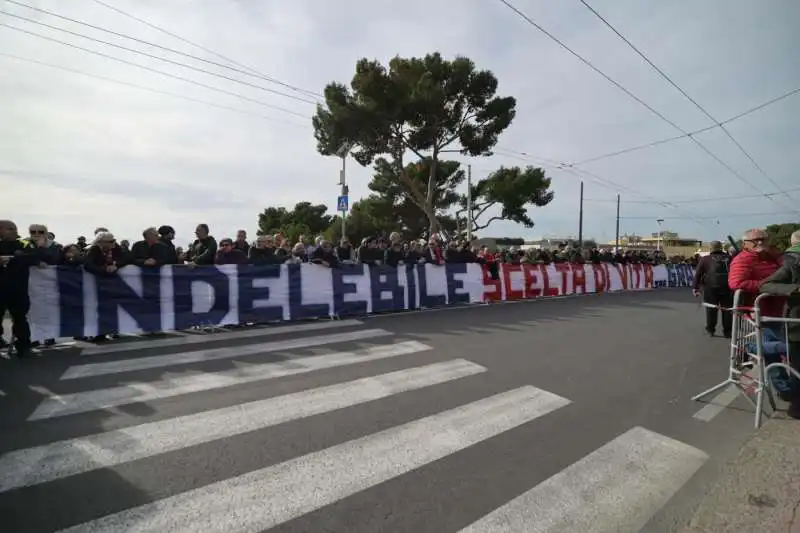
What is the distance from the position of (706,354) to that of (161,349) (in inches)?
325

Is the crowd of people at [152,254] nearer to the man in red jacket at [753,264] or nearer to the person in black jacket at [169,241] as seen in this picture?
the person in black jacket at [169,241]

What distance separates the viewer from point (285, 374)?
5.23 m

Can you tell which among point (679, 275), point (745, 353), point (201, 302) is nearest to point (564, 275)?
point (745, 353)

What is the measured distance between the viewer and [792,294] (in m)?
4.15

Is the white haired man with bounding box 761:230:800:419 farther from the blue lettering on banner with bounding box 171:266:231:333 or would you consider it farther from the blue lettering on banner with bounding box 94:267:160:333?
the blue lettering on banner with bounding box 94:267:160:333

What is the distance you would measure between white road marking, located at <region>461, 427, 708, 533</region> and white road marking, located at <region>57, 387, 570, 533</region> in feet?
2.37

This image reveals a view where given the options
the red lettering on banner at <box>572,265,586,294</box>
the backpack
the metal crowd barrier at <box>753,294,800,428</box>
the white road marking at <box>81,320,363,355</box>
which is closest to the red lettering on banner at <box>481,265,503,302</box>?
the red lettering on banner at <box>572,265,586,294</box>

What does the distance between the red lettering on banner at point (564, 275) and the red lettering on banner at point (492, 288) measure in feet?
12.0

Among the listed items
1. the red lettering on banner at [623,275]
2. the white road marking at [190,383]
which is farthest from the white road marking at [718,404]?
the red lettering on banner at [623,275]

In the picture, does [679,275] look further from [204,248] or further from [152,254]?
[152,254]

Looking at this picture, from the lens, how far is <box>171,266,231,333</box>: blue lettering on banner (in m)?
7.75

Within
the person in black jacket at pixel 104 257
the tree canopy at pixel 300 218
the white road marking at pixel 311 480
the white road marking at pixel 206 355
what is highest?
the tree canopy at pixel 300 218

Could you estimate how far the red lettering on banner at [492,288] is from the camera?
13167 mm

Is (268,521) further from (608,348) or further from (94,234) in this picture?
(94,234)
